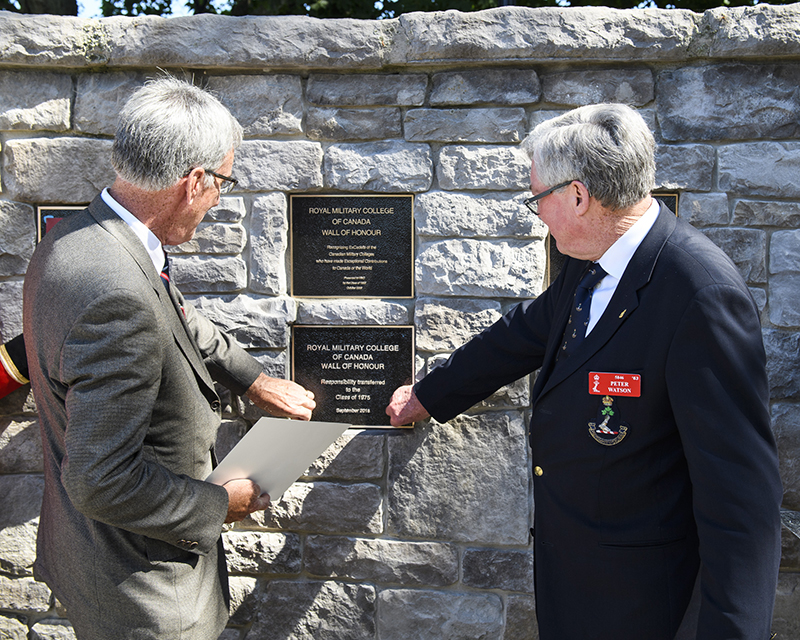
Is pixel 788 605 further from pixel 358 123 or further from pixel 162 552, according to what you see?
pixel 358 123

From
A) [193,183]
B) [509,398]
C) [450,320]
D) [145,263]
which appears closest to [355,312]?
[450,320]

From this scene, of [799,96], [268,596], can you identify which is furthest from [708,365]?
[268,596]

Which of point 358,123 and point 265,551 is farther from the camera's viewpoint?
point 265,551

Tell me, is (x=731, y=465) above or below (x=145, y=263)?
below

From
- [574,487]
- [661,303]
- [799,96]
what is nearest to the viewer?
[661,303]

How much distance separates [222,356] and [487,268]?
115 cm

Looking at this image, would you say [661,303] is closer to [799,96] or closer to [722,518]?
[722,518]

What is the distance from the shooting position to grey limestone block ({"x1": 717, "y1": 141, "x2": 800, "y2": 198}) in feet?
8.07

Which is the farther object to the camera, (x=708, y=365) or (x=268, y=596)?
(x=268, y=596)

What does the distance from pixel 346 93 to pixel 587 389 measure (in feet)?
5.34

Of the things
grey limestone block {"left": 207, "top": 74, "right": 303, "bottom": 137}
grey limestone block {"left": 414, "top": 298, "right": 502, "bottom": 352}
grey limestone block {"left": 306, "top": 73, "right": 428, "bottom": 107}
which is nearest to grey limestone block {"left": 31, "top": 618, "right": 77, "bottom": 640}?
grey limestone block {"left": 414, "top": 298, "right": 502, "bottom": 352}

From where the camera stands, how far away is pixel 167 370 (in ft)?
5.52

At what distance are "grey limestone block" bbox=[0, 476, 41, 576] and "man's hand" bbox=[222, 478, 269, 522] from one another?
1332 mm

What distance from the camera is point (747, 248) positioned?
8.20 ft
